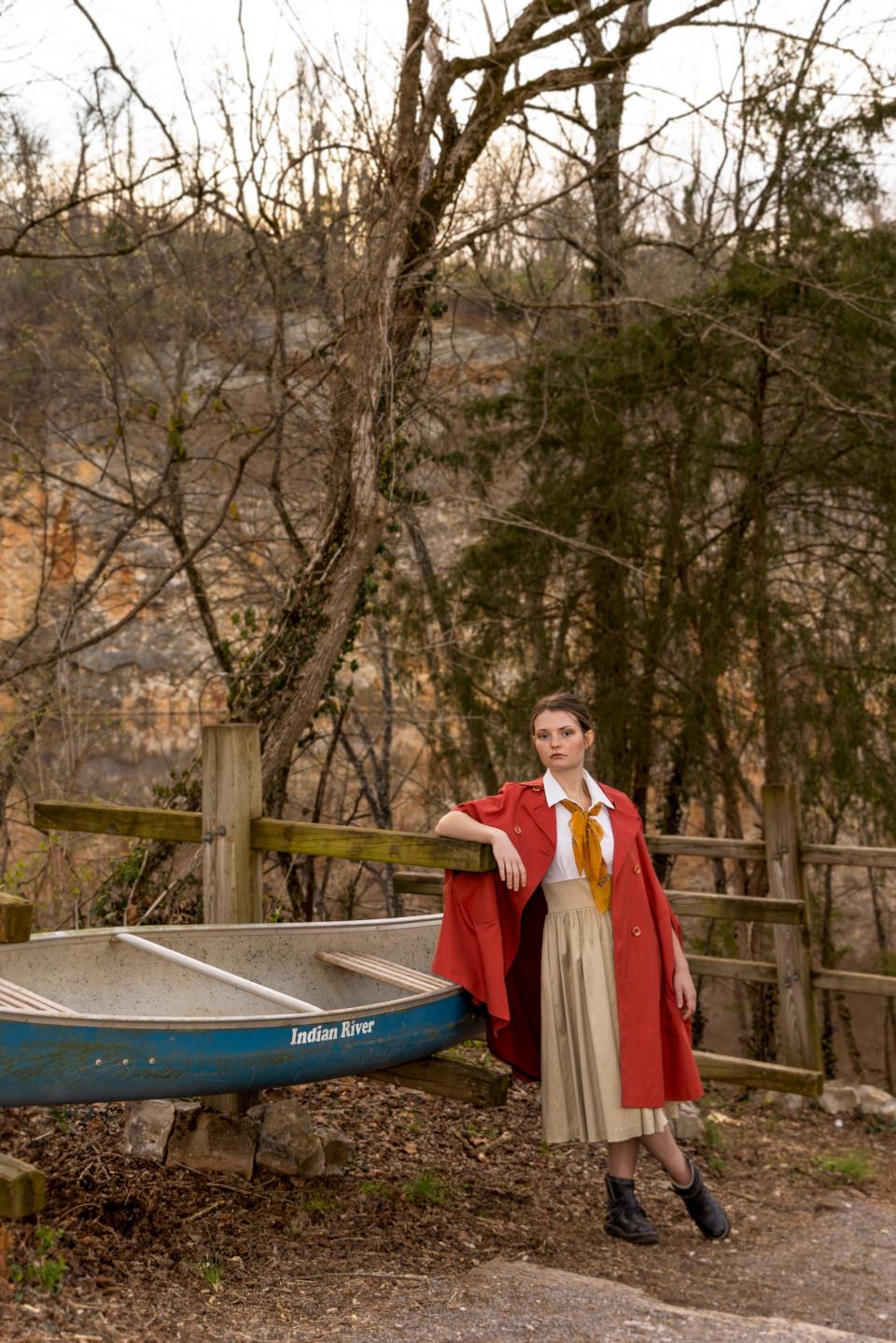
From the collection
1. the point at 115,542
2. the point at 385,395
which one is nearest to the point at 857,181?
the point at 385,395

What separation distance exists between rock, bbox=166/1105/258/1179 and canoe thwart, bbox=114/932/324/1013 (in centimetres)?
60

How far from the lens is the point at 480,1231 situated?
4.47 meters

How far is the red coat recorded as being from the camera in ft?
13.6

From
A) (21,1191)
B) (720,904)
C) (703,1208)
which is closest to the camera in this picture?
(21,1191)

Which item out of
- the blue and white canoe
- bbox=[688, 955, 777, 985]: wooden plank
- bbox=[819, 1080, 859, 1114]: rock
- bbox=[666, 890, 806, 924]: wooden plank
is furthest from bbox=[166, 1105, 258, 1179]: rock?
bbox=[819, 1080, 859, 1114]: rock

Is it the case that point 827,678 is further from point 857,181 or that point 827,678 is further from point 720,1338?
point 720,1338

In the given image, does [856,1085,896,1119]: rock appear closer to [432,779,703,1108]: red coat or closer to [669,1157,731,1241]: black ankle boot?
[669,1157,731,1241]: black ankle boot

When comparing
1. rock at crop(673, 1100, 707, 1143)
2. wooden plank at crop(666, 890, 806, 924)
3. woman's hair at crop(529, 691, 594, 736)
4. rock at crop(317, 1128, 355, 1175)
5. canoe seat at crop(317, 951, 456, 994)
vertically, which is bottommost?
rock at crop(673, 1100, 707, 1143)

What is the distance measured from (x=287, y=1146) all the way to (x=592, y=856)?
1.59 metres

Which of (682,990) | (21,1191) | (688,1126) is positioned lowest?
(688,1126)

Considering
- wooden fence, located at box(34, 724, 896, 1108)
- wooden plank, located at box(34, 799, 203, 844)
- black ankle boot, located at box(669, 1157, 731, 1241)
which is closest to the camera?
black ankle boot, located at box(669, 1157, 731, 1241)

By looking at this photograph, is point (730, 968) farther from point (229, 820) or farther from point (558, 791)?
point (229, 820)

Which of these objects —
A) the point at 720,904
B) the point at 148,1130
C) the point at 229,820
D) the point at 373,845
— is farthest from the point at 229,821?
the point at 720,904

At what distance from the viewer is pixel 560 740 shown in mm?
4312
